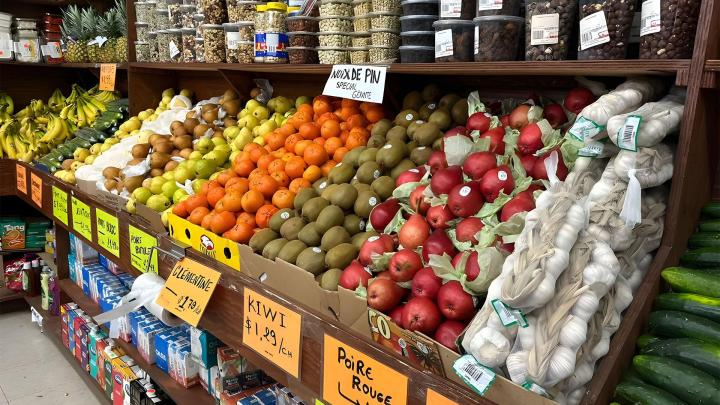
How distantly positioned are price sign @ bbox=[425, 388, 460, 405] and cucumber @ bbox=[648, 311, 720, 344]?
0.41m

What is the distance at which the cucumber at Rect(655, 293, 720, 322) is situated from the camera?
981 millimetres

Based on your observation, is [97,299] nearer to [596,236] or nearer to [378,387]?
[378,387]

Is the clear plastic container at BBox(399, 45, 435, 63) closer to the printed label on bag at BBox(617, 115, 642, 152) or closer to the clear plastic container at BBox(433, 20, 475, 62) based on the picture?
the clear plastic container at BBox(433, 20, 475, 62)

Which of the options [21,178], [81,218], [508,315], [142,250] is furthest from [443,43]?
[21,178]

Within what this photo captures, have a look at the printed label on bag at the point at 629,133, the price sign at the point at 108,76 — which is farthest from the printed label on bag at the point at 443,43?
the price sign at the point at 108,76

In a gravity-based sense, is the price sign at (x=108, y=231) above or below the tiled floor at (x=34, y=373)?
above

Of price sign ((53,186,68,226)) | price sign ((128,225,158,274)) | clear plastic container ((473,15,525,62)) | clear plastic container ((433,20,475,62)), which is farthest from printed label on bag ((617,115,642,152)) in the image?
price sign ((53,186,68,226))

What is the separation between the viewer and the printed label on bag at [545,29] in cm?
125

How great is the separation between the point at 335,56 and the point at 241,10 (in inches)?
25.0

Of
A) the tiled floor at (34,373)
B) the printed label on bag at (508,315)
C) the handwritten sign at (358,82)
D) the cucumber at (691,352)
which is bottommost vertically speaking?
the tiled floor at (34,373)

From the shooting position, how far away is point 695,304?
0.99 meters

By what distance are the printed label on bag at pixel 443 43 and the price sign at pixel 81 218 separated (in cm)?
164

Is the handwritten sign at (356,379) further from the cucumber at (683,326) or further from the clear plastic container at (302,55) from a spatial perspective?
the clear plastic container at (302,55)

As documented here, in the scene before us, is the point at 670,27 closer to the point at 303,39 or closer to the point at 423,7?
the point at 423,7
